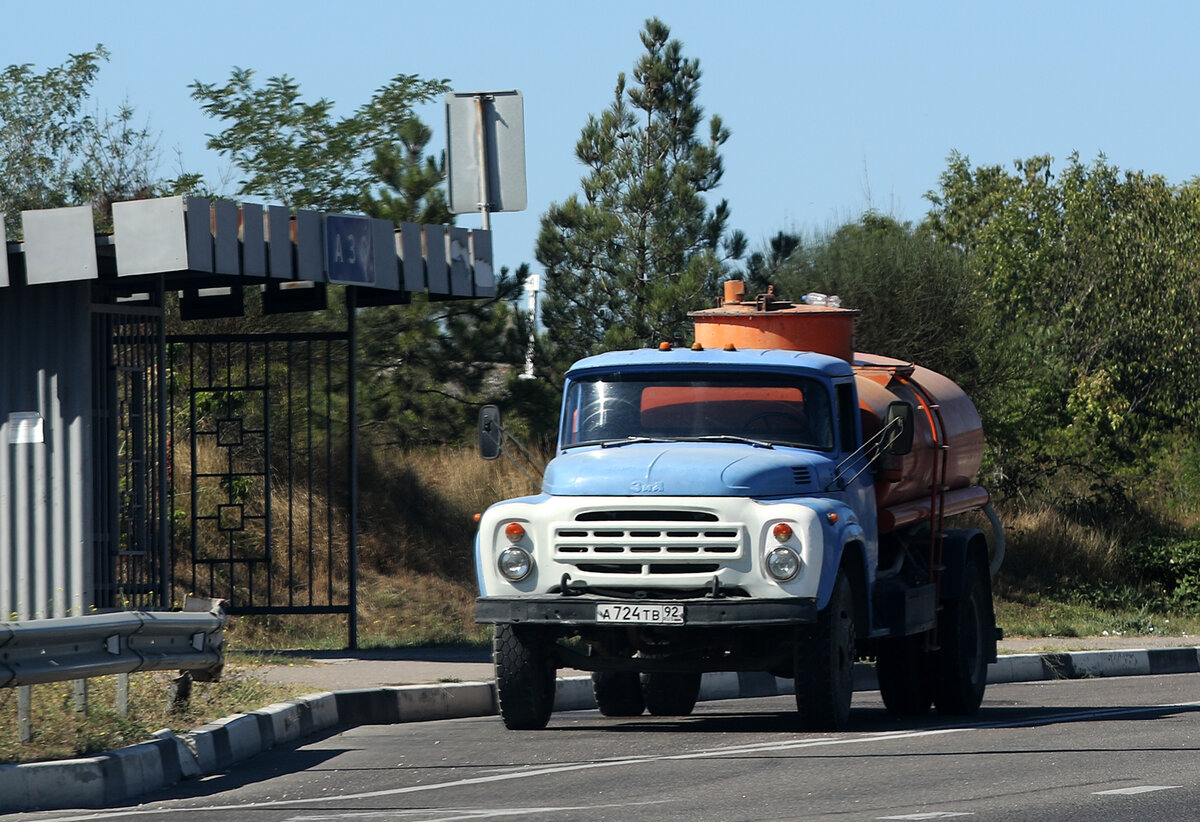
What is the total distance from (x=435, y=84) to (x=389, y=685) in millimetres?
14343

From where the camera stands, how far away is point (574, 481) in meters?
10.6

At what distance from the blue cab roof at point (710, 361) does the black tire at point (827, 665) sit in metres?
1.53

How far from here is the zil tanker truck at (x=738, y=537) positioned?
1017 centimetres

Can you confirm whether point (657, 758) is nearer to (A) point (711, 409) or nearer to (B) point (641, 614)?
(B) point (641, 614)

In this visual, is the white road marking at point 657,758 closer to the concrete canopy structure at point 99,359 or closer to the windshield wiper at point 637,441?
the windshield wiper at point 637,441

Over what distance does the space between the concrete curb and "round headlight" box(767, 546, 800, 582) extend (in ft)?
10.3

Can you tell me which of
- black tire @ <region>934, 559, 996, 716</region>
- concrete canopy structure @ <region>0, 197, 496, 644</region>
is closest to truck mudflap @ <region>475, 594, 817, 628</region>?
black tire @ <region>934, 559, 996, 716</region>

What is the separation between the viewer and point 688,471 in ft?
34.1

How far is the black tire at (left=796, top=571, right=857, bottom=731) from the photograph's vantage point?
10.2 m

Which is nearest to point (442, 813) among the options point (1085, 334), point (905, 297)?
point (905, 297)

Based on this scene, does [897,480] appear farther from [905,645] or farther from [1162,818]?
[1162,818]

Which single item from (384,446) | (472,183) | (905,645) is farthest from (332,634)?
(905,645)

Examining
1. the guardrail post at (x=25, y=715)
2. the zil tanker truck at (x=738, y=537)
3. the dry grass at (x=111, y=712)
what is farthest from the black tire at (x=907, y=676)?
the guardrail post at (x=25, y=715)

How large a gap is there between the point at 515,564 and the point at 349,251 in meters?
5.53
